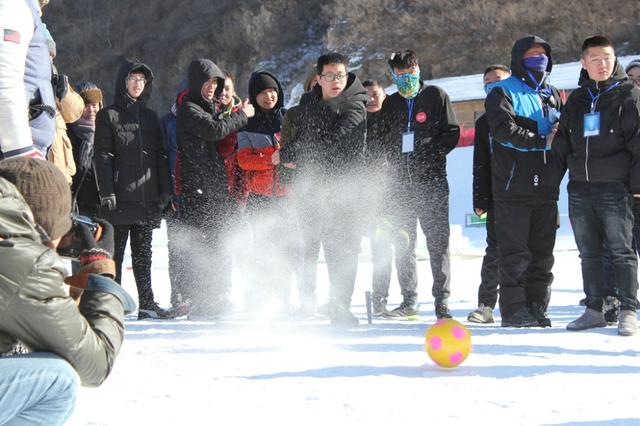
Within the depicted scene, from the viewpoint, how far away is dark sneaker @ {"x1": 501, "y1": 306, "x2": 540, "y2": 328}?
568 centimetres

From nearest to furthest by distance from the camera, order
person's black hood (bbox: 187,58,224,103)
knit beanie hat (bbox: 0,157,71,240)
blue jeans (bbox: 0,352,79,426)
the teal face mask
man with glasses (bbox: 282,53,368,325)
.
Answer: blue jeans (bbox: 0,352,79,426)
knit beanie hat (bbox: 0,157,71,240)
man with glasses (bbox: 282,53,368,325)
the teal face mask
person's black hood (bbox: 187,58,224,103)

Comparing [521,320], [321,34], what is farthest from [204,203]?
[321,34]

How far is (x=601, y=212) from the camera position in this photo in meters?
5.45

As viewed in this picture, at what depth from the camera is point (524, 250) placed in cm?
577

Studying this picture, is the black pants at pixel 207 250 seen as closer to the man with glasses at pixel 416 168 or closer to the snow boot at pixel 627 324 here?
the man with glasses at pixel 416 168

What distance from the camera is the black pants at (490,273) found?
6.32m

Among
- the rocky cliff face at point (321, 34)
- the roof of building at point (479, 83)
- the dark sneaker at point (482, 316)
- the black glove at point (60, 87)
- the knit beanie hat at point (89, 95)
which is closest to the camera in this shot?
the black glove at point (60, 87)

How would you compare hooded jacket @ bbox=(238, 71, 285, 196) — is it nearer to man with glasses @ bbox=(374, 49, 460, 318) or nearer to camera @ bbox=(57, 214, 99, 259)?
man with glasses @ bbox=(374, 49, 460, 318)

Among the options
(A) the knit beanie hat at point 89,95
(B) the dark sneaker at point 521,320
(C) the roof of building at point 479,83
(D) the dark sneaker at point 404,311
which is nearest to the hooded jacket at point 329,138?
(D) the dark sneaker at point 404,311

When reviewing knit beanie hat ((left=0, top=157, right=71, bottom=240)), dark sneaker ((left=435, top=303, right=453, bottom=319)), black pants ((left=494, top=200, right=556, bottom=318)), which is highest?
knit beanie hat ((left=0, top=157, right=71, bottom=240))

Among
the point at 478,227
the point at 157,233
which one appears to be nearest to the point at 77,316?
the point at 157,233

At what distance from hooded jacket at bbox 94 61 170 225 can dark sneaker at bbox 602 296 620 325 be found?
329 centimetres

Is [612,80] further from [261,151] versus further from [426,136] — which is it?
[261,151]

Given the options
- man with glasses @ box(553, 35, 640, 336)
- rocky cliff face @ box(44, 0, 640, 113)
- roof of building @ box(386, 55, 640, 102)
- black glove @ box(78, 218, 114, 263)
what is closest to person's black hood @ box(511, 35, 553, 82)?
man with glasses @ box(553, 35, 640, 336)
